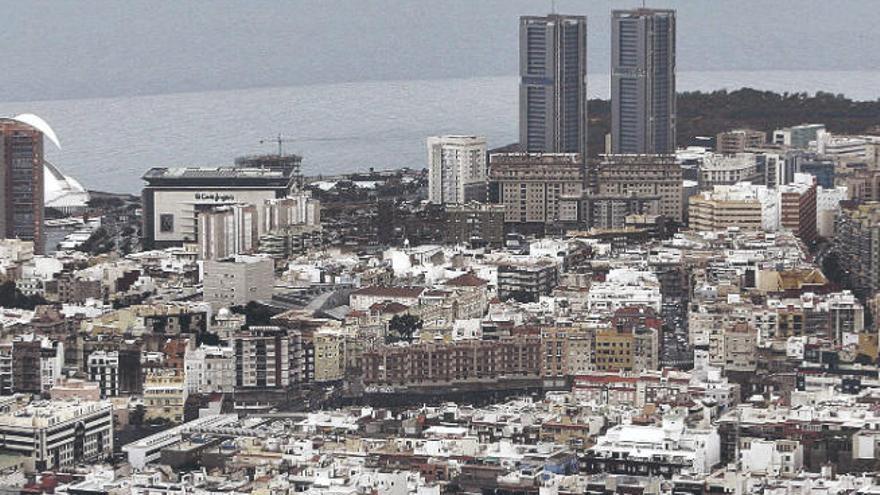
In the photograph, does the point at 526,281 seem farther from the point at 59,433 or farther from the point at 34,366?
the point at 59,433

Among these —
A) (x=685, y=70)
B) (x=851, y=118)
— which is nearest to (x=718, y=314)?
(x=851, y=118)

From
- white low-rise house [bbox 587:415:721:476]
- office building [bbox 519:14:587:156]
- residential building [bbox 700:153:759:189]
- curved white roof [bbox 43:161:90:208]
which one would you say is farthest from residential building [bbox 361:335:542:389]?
office building [bbox 519:14:587:156]

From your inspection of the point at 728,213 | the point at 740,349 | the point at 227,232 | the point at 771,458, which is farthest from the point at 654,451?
the point at 728,213

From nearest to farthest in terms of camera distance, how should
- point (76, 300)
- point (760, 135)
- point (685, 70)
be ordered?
point (76, 300)
point (760, 135)
point (685, 70)

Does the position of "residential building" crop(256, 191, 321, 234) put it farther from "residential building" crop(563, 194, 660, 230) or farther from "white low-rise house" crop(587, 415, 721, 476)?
"white low-rise house" crop(587, 415, 721, 476)

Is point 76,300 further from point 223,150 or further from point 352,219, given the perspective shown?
point 223,150

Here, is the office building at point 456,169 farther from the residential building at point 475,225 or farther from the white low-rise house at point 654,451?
the white low-rise house at point 654,451
